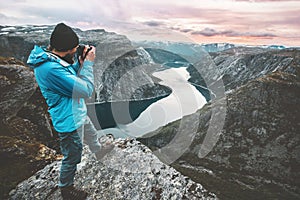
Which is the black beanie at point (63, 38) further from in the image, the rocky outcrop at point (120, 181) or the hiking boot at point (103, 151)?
the rocky outcrop at point (120, 181)

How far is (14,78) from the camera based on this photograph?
2719cm

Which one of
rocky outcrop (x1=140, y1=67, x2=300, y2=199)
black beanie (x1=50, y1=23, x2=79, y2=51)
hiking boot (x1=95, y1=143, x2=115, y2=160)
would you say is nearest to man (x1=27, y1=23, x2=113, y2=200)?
black beanie (x1=50, y1=23, x2=79, y2=51)

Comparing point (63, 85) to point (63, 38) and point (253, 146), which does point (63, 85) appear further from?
point (253, 146)

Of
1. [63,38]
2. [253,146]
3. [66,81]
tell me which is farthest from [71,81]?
[253,146]

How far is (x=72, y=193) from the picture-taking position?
33.9 feet

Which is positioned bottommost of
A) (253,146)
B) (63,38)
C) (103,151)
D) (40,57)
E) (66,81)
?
(253,146)

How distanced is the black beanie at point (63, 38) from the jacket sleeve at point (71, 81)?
702 mm

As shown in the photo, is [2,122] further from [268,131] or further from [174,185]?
[268,131]

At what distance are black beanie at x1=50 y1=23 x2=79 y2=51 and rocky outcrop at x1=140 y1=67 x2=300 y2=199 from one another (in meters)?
51.4

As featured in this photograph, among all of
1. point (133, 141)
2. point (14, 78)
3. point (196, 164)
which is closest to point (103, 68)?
point (196, 164)

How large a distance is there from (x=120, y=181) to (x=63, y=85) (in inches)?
229

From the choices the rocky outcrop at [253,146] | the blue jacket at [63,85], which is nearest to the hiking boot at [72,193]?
the blue jacket at [63,85]

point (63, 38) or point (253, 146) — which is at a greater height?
point (63, 38)

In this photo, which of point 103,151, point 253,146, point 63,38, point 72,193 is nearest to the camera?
point 63,38
